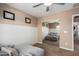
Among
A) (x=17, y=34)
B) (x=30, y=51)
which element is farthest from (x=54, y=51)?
(x=17, y=34)

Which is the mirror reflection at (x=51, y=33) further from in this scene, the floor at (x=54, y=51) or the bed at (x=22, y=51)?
the bed at (x=22, y=51)

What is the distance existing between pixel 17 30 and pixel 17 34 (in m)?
0.07

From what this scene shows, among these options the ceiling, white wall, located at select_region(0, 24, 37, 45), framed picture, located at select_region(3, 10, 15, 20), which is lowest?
white wall, located at select_region(0, 24, 37, 45)

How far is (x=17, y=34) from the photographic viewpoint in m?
1.79

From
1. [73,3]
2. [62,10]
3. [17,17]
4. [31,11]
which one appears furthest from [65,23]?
[17,17]

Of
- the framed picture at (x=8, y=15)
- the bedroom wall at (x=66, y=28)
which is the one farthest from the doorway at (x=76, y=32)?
the framed picture at (x=8, y=15)

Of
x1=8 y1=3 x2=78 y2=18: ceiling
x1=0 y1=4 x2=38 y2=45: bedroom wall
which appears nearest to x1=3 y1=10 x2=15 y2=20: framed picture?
x1=0 y1=4 x2=38 y2=45: bedroom wall

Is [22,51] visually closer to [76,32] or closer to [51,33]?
[51,33]

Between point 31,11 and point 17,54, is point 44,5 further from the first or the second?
point 17,54

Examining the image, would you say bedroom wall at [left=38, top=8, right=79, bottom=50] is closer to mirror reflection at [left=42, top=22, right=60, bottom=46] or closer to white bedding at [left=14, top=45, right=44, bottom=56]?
mirror reflection at [left=42, top=22, right=60, bottom=46]

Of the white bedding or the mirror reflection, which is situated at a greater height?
the mirror reflection

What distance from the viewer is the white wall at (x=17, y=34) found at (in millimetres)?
1737

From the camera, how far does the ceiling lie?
175 cm

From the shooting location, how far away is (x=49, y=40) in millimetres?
1788
